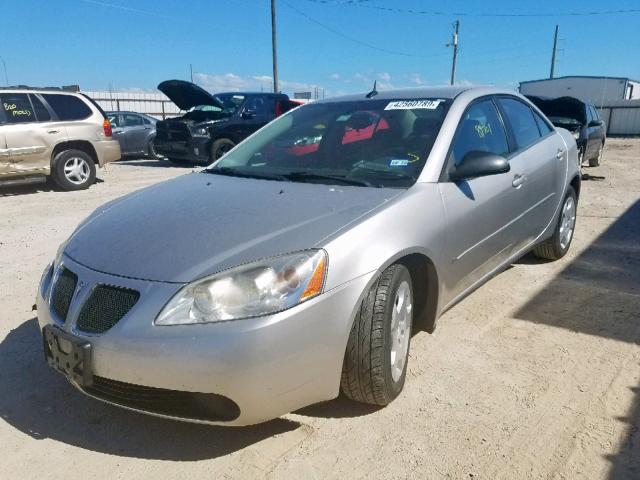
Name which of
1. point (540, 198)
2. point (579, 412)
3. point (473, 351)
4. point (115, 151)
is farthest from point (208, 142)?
point (579, 412)

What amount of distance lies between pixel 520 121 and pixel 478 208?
134 cm

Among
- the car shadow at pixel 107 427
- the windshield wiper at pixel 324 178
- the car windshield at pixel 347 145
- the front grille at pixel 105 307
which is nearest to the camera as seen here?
the front grille at pixel 105 307

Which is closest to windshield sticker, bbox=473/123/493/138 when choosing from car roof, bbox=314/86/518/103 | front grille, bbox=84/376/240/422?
car roof, bbox=314/86/518/103

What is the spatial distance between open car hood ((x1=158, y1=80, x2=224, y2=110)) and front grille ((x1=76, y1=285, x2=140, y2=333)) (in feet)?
30.1

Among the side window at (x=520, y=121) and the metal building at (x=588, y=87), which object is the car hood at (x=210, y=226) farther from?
the metal building at (x=588, y=87)

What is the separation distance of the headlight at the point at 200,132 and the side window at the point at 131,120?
3.99m

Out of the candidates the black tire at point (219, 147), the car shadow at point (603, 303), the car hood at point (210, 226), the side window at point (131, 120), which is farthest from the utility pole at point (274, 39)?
the car hood at point (210, 226)

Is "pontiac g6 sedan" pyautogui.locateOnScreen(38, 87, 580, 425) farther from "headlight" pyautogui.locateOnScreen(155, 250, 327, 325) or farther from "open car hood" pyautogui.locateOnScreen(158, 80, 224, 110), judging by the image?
"open car hood" pyautogui.locateOnScreen(158, 80, 224, 110)

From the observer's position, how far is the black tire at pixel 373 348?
2.21 metres

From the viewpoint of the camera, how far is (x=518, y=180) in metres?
3.50

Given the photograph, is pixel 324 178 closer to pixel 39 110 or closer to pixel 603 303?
pixel 603 303

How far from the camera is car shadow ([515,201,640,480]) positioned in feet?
7.57

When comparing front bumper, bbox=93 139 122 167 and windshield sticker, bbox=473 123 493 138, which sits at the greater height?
windshield sticker, bbox=473 123 493 138

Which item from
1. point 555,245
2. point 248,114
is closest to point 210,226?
point 555,245
